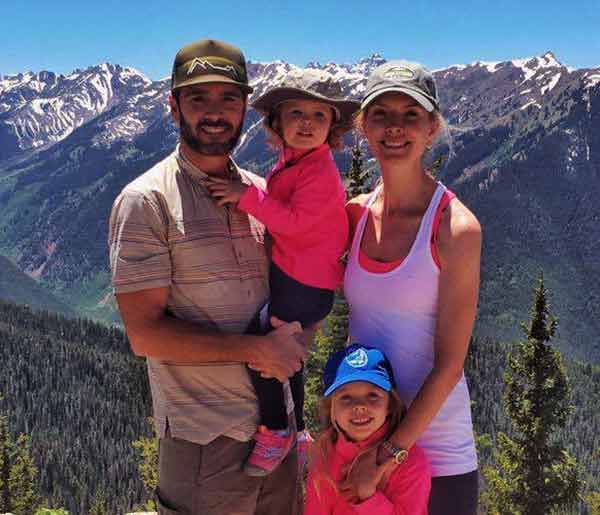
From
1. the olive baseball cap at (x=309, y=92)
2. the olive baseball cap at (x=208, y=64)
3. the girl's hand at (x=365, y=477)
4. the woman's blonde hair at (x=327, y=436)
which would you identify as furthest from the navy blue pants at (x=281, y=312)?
the olive baseball cap at (x=208, y=64)

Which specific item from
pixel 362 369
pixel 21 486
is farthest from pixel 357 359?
pixel 21 486

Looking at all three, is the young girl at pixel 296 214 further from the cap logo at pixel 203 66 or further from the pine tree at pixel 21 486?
the pine tree at pixel 21 486

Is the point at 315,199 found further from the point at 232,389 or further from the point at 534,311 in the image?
the point at 534,311

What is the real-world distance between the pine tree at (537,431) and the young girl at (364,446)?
1032 inches

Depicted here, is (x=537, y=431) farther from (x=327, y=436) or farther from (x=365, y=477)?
(x=365, y=477)

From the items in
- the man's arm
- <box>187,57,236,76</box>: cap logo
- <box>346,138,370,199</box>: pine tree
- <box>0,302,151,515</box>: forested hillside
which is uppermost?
<box>346,138,370,199</box>: pine tree

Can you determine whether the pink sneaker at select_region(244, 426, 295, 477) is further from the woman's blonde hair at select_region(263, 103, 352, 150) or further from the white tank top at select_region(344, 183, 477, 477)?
the woman's blonde hair at select_region(263, 103, 352, 150)

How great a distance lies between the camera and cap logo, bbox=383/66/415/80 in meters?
5.67

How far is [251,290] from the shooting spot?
6512mm

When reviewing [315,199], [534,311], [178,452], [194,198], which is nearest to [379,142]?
[315,199]

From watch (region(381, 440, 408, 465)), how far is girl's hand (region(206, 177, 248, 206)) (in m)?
2.70

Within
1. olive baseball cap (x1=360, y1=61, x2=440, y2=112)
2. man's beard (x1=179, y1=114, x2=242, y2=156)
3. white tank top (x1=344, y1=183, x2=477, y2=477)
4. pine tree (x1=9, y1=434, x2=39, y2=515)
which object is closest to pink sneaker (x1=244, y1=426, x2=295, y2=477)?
white tank top (x1=344, y1=183, x2=477, y2=477)

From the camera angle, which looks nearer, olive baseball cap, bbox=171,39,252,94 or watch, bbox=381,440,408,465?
watch, bbox=381,440,408,465

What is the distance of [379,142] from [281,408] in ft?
9.16
